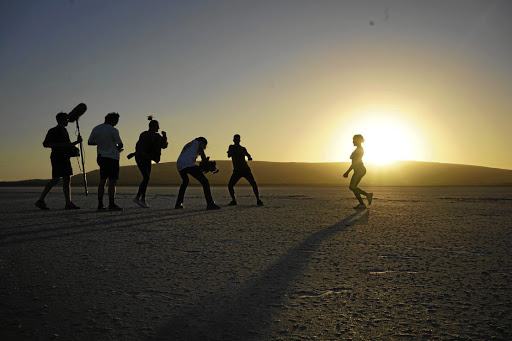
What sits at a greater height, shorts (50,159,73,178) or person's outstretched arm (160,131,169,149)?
person's outstretched arm (160,131,169,149)

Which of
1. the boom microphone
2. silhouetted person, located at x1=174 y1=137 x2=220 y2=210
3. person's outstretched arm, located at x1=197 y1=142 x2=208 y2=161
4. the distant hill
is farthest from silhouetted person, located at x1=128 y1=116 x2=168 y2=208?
the distant hill

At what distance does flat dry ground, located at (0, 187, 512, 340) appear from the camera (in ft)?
8.32

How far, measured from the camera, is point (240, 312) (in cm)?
280

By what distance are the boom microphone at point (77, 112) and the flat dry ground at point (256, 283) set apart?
5.42 meters

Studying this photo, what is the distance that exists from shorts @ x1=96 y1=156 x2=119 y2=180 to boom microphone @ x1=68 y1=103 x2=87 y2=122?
9.00 feet

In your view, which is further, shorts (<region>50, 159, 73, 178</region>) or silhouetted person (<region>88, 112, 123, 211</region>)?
shorts (<region>50, 159, 73, 178</region>)

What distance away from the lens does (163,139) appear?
36.6 feet

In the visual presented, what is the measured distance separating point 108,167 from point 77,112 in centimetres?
296

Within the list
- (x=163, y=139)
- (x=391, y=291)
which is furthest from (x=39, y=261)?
(x=163, y=139)

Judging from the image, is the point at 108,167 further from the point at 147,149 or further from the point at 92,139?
the point at 147,149

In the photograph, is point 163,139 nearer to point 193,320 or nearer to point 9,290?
point 9,290

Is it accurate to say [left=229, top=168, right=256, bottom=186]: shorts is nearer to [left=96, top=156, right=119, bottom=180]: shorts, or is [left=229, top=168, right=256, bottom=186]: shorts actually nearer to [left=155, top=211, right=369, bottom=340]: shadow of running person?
[left=96, top=156, right=119, bottom=180]: shorts

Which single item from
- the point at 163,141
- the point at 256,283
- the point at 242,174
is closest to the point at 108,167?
the point at 163,141

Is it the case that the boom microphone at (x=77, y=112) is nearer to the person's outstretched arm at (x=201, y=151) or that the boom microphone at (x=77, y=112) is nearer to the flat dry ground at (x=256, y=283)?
the person's outstretched arm at (x=201, y=151)
